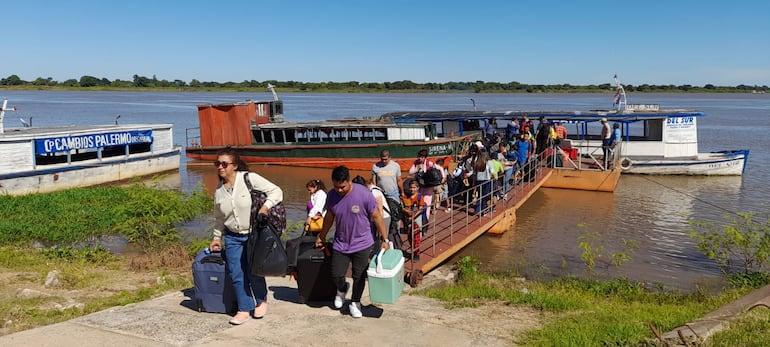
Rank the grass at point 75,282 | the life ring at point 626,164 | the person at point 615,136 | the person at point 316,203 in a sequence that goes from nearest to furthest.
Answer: the grass at point 75,282 < the person at point 316,203 < the person at point 615,136 < the life ring at point 626,164

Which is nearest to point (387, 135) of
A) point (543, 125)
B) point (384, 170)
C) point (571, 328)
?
point (543, 125)

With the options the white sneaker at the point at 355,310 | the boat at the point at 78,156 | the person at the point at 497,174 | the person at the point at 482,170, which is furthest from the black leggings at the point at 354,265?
the boat at the point at 78,156

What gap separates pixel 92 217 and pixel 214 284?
9298mm

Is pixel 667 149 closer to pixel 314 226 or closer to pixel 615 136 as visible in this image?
pixel 615 136

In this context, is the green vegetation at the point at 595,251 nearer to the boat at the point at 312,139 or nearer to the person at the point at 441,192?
the person at the point at 441,192

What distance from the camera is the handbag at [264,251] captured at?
18.3ft

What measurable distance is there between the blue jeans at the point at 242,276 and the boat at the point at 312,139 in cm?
1709

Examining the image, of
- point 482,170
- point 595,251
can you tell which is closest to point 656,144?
point 595,251

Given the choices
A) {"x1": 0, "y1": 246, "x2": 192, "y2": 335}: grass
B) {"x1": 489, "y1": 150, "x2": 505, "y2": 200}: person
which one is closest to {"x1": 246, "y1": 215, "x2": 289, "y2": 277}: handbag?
{"x1": 0, "y1": 246, "x2": 192, "y2": 335}: grass

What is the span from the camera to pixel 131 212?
513 inches

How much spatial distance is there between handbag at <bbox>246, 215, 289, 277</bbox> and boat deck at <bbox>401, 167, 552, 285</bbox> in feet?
11.0

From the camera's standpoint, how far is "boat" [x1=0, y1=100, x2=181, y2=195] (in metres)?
16.8

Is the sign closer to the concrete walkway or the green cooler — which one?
the concrete walkway

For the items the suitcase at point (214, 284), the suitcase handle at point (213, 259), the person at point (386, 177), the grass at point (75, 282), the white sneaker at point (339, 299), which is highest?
the person at point (386, 177)
